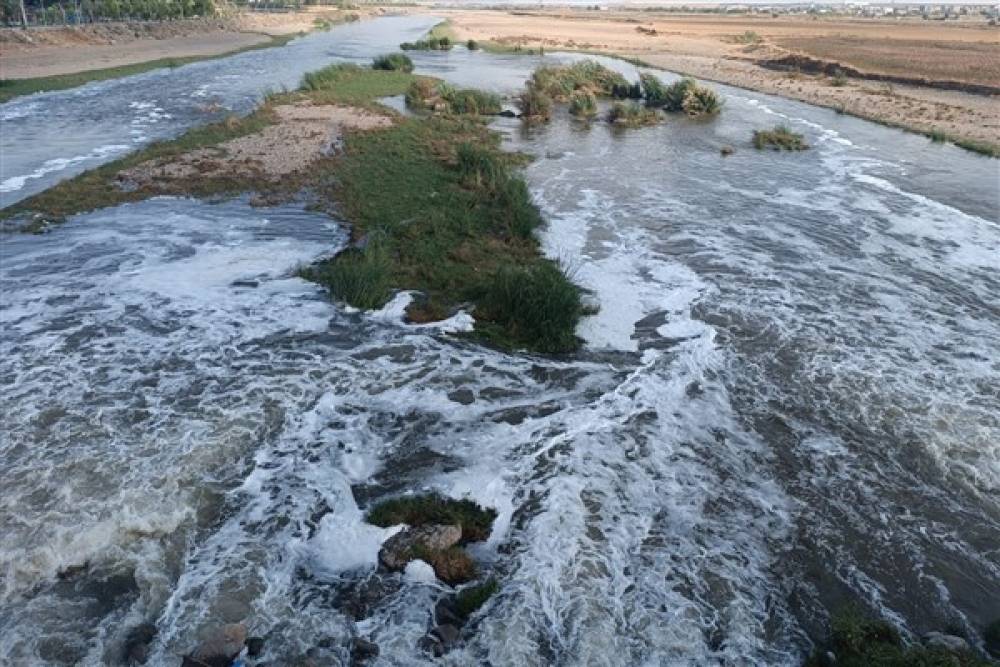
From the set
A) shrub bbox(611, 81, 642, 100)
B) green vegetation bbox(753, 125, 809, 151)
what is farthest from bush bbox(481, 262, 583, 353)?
shrub bbox(611, 81, 642, 100)

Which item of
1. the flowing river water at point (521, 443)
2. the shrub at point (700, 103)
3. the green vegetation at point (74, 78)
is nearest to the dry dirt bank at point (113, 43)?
the green vegetation at point (74, 78)

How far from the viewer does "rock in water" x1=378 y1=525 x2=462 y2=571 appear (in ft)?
26.3

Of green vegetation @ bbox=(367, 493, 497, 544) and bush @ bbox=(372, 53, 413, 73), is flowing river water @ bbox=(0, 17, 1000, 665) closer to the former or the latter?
green vegetation @ bbox=(367, 493, 497, 544)

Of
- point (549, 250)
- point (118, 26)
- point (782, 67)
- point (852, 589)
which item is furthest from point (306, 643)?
point (118, 26)

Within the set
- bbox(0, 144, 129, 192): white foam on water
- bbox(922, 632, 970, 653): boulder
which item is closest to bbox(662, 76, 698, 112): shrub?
bbox(0, 144, 129, 192): white foam on water

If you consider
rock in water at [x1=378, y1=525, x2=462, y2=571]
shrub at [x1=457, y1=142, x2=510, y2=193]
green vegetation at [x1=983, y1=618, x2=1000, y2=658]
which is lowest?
green vegetation at [x1=983, y1=618, x2=1000, y2=658]

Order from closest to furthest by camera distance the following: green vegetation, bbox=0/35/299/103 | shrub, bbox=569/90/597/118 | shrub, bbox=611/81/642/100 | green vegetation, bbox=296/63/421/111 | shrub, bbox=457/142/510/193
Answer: shrub, bbox=457/142/510/193, green vegetation, bbox=296/63/421/111, shrub, bbox=569/90/597/118, green vegetation, bbox=0/35/299/103, shrub, bbox=611/81/642/100

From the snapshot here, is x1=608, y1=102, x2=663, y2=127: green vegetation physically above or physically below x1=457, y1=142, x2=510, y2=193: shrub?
below

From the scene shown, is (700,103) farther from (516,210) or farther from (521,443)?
(521,443)

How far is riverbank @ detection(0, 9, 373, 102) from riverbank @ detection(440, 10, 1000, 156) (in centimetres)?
2850

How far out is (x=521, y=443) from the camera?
410 inches

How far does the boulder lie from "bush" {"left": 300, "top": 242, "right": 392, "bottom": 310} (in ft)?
35.9

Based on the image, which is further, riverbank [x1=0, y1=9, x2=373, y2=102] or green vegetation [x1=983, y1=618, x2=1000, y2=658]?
riverbank [x1=0, y1=9, x2=373, y2=102]

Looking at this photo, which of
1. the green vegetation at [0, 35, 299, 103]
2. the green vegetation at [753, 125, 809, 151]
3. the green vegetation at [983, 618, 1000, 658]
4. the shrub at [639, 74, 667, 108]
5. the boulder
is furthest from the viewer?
the shrub at [639, 74, 667, 108]
